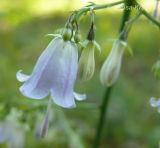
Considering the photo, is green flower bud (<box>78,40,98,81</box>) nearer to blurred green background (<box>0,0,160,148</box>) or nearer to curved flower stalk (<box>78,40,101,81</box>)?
curved flower stalk (<box>78,40,101,81</box>)

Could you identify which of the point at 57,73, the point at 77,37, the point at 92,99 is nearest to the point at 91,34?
the point at 77,37

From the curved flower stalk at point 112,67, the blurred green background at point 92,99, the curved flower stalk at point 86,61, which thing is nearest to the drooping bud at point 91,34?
the curved flower stalk at point 86,61

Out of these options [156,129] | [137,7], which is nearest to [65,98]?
[137,7]

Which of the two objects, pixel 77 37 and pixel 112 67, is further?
pixel 112 67

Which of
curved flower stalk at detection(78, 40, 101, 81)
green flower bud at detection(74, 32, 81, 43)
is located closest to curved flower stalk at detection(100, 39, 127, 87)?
curved flower stalk at detection(78, 40, 101, 81)

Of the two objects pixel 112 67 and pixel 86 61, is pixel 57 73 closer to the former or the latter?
pixel 86 61

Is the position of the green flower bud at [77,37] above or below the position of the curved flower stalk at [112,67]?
above

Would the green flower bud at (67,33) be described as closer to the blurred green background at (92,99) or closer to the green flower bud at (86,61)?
the green flower bud at (86,61)

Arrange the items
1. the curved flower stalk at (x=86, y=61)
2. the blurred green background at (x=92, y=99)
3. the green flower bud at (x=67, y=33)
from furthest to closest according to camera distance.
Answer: the blurred green background at (x=92, y=99), the curved flower stalk at (x=86, y=61), the green flower bud at (x=67, y=33)
